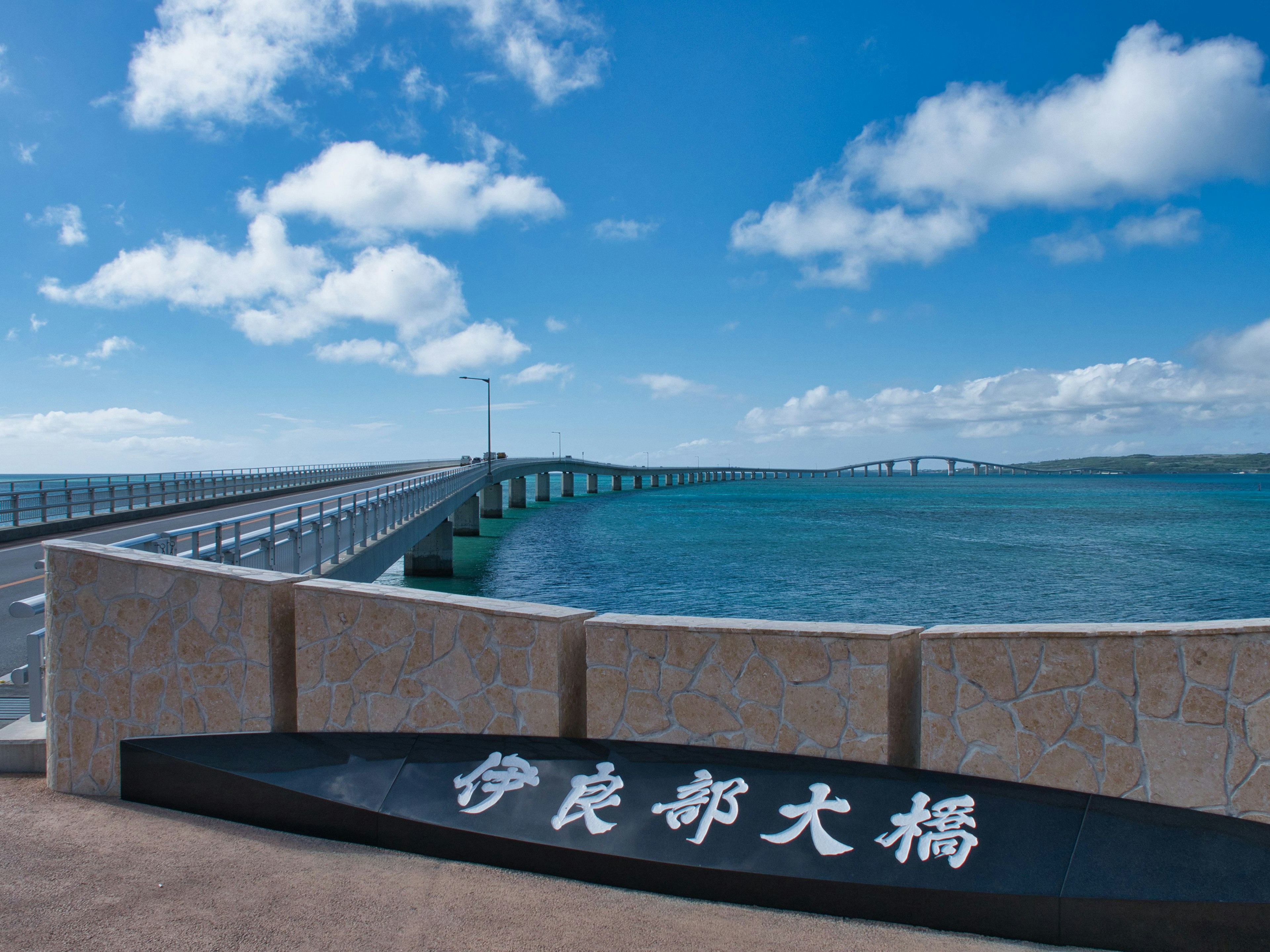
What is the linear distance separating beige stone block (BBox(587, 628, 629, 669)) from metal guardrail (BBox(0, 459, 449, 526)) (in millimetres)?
20984

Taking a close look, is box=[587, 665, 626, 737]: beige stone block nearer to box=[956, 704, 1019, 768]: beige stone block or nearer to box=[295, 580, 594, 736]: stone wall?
box=[295, 580, 594, 736]: stone wall

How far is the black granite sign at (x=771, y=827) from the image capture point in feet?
12.2

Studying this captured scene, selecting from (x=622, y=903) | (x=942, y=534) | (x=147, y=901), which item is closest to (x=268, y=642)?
(x=147, y=901)

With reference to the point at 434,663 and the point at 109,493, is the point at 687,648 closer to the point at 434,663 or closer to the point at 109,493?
the point at 434,663

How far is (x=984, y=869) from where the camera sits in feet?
12.6

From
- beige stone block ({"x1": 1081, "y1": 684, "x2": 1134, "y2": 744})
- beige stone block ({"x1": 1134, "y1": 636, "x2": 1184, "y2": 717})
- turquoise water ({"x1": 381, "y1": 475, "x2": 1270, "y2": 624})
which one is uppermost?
beige stone block ({"x1": 1134, "y1": 636, "x2": 1184, "y2": 717})

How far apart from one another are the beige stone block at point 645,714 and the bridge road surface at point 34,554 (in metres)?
3.79

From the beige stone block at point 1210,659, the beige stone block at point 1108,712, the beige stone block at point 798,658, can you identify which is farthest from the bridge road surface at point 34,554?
the beige stone block at point 1210,659

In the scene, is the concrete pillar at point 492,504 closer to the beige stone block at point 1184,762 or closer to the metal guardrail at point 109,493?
the metal guardrail at point 109,493

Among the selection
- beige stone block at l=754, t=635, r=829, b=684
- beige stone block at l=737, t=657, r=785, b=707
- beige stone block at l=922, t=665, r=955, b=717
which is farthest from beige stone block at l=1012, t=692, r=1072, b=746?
beige stone block at l=737, t=657, r=785, b=707

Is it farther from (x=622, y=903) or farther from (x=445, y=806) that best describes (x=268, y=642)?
(x=622, y=903)

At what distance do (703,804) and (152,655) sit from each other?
369 cm

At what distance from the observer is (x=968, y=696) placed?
14.4 ft

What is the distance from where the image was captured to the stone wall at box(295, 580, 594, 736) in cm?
480
